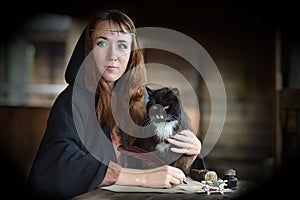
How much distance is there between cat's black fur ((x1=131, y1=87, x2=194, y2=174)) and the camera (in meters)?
1.00

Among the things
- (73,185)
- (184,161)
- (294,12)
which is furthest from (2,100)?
(294,12)

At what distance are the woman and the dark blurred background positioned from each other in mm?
67

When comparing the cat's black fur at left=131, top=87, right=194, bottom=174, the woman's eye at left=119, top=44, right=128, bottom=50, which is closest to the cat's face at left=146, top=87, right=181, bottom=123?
the cat's black fur at left=131, top=87, right=194, bottom=174

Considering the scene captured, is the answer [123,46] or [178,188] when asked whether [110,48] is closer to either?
[123,46]

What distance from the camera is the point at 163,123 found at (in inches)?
39.2

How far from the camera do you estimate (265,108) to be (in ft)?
3.69

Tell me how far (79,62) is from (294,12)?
533 mm

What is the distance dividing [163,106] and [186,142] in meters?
0.10

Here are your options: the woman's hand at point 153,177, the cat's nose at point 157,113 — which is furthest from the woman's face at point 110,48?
the woman's hand at point 153,177

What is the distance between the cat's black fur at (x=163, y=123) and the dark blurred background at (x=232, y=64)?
116 millimetres

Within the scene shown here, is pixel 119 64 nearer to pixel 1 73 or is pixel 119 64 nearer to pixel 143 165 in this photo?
pixel 143 165

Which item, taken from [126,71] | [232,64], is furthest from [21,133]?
[232,64]

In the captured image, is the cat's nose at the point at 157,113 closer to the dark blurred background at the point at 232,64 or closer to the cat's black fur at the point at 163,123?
the cat's black fur at the point at 163,123

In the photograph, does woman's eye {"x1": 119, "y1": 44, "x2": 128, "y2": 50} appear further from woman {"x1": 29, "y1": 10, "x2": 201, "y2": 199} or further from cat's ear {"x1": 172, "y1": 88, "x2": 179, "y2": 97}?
cat's ear {"x1": 172, "y1": 88, "x2": 179, "y2": 97}
